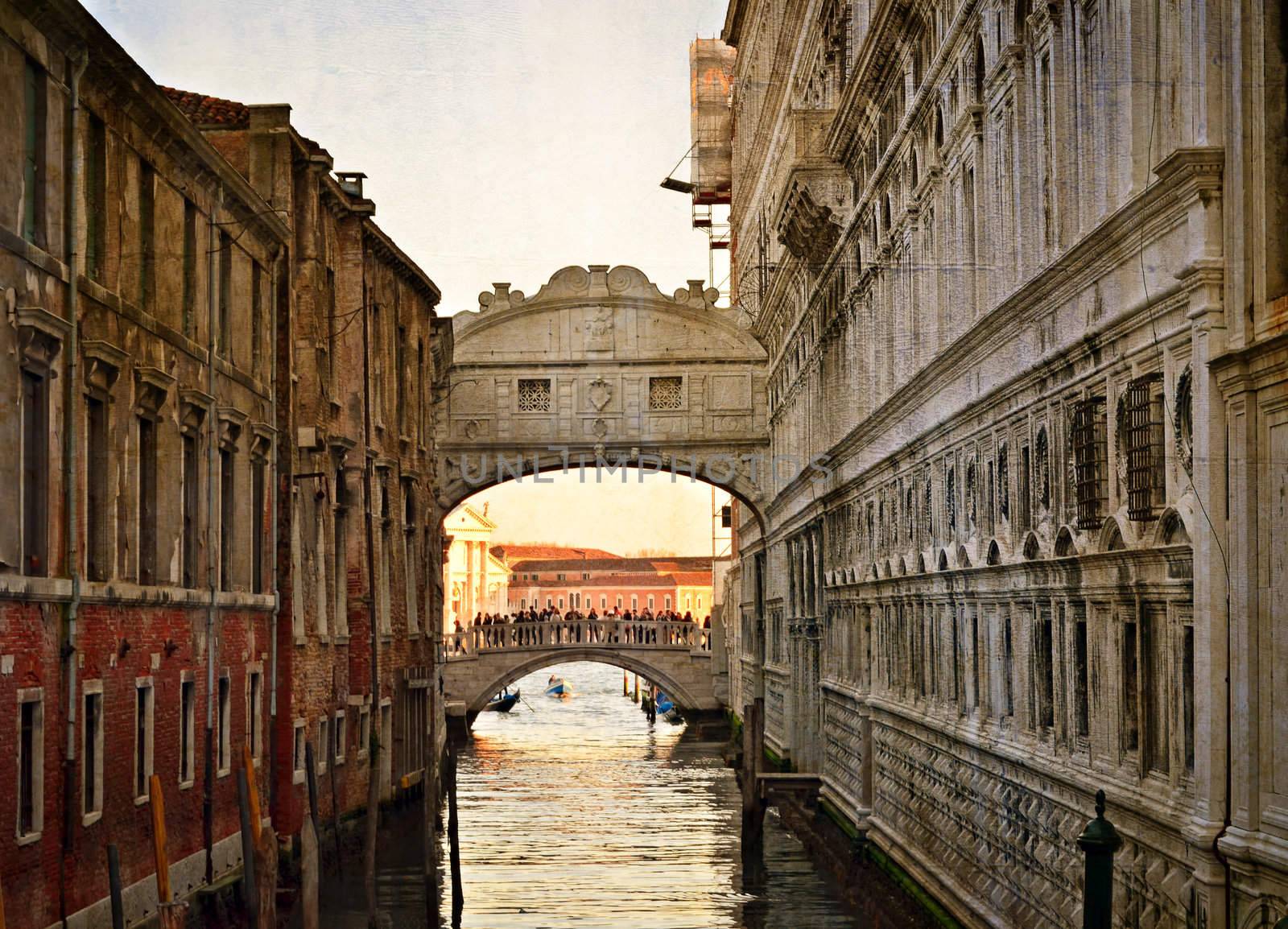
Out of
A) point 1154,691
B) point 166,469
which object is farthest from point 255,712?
point 1154,691

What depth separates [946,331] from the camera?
13875 mm

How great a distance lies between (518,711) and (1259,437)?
56.6 metres

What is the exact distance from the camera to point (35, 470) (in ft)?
33.5

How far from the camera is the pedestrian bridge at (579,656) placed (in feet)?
136

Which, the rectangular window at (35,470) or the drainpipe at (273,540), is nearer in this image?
the rectangular window at (35,470)

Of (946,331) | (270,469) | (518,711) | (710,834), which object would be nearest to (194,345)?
(270,469)

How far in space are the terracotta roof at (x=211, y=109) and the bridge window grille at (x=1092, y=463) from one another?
9.71 metres

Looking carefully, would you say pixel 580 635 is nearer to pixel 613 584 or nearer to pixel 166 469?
pixel 166 469

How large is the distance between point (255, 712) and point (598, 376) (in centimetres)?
1352

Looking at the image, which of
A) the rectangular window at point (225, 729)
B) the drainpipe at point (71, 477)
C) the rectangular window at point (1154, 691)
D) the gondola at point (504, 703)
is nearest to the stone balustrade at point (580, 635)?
the gondola at point (504, 703)

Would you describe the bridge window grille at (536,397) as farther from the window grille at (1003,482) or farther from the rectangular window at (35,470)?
the rectangular window at (35,470)

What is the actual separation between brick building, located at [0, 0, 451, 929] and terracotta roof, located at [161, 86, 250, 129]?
33mm

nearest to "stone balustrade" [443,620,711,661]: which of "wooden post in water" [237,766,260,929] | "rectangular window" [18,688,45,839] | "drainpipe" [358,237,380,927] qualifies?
"drainpipe" [358,237,380,927]

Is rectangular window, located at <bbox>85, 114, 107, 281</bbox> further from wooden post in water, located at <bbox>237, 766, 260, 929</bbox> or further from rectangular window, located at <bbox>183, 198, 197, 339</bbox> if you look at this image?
wooden post in water, located at <bbox>237, 766, 260, 929</bbox>
